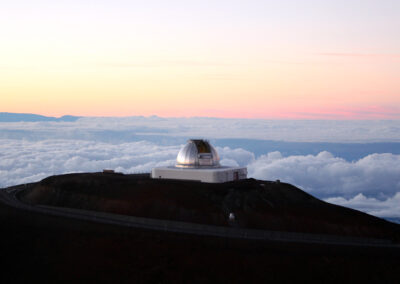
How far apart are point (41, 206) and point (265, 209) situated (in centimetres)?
2836

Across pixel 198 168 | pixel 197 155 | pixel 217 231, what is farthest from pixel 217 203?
pixel 197 155

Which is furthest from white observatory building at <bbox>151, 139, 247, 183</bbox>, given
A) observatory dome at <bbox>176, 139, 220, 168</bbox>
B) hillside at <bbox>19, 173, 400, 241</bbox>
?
hillside at <bbox>19, 173, 400, 241</bbox>

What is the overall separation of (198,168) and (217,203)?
1166 cm

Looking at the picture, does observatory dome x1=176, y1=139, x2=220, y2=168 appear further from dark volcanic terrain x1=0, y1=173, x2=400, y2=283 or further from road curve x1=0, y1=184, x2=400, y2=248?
road curve x1=0, y1=184, x2=400, y2=248

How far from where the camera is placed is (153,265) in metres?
45.2

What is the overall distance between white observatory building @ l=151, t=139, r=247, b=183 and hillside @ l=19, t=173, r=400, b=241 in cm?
241

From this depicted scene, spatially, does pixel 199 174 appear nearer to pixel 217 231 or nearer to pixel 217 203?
pixel 217 203

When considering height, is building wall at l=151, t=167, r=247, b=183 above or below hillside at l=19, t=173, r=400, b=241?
above

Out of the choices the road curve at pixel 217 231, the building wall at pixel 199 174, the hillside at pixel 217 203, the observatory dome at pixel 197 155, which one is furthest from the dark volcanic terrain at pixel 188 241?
the observatory dome at pixel 197 155

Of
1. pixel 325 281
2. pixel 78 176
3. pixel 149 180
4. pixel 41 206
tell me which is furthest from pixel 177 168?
pixel 325 281

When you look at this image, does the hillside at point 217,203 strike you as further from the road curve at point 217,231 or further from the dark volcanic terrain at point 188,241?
the road curve at point 217,231

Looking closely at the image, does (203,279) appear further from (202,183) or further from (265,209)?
(202,183)

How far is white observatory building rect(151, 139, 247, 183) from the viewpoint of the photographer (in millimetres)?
65875

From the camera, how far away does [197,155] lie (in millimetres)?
68938
